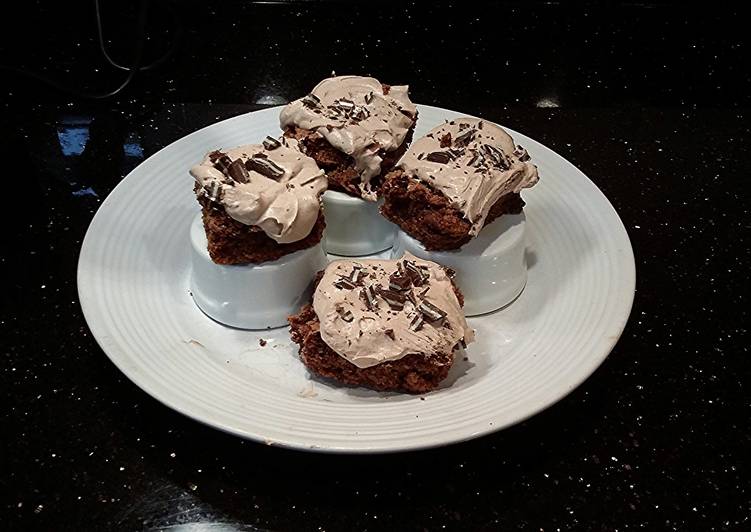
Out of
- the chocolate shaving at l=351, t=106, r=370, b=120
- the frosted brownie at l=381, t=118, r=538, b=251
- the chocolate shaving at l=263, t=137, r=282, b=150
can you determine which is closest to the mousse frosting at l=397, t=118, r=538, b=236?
the frosted brownie at l=381, t=118, r=538, b=251

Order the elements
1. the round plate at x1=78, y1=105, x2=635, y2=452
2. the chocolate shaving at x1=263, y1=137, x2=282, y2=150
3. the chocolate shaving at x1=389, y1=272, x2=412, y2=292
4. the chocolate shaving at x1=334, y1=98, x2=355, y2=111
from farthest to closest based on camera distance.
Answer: the chocolate shaving at x1=334, y1=98, x2=355, y2=111
the chocolate shaving at x1=263, y1=137, x2=282, y2=150
the chocolate shaving at x1=389, y1=272, x2=412, y2=292
the round plate at x1=78, y1=105, x2=635, y2=452

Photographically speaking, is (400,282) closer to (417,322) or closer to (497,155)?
(417,322)

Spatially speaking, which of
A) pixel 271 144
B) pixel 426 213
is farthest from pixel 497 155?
pixel 271 144

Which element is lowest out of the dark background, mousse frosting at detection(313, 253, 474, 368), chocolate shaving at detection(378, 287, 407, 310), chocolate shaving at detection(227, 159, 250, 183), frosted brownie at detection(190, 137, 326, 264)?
the dark background

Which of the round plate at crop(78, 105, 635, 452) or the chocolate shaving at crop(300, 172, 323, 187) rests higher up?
the chocolate shaving at crop(300, 172, 323, 187)

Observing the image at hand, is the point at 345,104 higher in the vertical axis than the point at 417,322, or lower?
higher

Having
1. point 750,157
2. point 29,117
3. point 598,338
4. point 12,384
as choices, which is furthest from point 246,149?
point 750,157

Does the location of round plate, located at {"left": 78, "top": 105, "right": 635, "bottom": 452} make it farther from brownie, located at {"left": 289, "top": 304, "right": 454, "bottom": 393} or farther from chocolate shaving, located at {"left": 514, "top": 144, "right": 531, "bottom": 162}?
chocolate shaving, located at {"left": 514, "top": 144, "right": 531, "bottom": 162}
